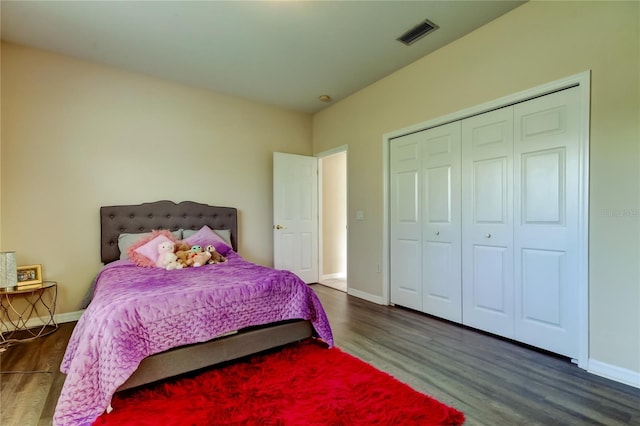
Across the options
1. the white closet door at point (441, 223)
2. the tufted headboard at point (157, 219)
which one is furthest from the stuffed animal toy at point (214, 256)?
the white closet door at point (441, 223)

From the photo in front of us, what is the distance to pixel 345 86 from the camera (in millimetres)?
3994

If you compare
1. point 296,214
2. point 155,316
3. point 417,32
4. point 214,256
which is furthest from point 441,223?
point 155,316

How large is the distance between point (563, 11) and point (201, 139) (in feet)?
12.3

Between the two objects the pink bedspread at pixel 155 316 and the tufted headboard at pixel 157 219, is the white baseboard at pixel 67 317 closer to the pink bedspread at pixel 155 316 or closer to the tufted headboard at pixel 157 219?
the tufted headboard at pixel 157 219

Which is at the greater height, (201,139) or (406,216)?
(201,139)

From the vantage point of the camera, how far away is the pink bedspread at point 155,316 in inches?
64.3

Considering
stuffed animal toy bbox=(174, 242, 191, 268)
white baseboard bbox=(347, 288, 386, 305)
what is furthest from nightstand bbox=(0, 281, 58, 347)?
white baseboard bbox=(347, 288, 386, 305)

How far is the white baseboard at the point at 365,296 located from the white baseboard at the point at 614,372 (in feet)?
6.53

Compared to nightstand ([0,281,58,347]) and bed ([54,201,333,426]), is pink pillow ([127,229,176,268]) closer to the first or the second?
bed ([54,201,333,426])

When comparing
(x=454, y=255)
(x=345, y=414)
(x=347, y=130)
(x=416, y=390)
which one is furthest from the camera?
(x=347, y=130)

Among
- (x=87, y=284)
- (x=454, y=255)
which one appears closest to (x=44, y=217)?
(x=87, y=284)

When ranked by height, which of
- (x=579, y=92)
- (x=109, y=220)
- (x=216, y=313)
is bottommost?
(x=216, y=313)

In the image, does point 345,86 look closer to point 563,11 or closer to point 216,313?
point 563,11

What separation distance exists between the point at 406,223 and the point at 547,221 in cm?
138
